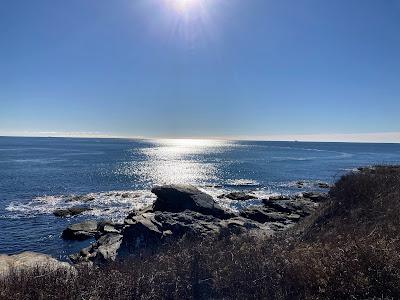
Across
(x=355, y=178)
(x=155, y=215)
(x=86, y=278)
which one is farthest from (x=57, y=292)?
(x=155, y=215)

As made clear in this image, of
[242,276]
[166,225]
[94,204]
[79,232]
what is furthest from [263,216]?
[242,276]

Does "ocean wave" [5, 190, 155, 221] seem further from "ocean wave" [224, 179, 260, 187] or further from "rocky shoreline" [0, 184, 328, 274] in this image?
"ocean wave" [224, 179, 260, 187]

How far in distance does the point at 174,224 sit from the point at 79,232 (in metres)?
14.1

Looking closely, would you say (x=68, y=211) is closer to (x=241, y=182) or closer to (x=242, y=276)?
(x=242, y=276)

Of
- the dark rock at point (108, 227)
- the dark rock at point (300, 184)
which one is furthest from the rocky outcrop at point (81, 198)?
the dark rock at point (300, 184)

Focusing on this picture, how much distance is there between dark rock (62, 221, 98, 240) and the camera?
36.1m

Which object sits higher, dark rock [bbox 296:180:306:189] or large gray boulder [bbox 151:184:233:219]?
large gray boulder [bbox 151:184:233:219]

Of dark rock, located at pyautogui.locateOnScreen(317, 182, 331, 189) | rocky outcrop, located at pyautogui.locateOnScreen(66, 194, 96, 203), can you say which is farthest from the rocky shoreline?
dark rock, located at pyautogui.locateOnScreen(317, 182, 331, 189)

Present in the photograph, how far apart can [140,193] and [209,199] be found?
30.6 m

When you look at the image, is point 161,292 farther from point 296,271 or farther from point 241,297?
point 296,271

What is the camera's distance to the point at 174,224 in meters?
27.2

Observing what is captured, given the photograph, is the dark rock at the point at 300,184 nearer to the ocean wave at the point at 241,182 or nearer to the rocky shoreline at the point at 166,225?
the ocean wave at the point at 241,182

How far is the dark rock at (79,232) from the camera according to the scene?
1421 inches

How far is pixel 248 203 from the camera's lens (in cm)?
5569
